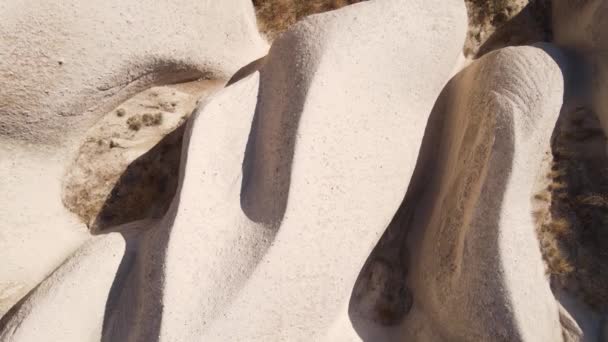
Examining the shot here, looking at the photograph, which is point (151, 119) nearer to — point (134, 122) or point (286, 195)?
point (134, 122)

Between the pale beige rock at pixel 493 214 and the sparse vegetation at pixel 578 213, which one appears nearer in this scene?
the pale beige rock at pixel 493 214

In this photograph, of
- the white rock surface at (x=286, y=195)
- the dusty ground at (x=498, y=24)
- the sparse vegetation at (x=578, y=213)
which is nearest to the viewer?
the white rock surface at (x=286, y=195)

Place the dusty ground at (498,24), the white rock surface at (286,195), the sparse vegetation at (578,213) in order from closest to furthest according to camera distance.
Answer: the white rock surface at (286,195)
the sparse vegetation at (578,213)
the dusty ground at (498,24)

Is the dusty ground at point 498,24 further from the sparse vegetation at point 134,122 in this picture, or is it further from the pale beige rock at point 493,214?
the sparse vegetation at point 134,122

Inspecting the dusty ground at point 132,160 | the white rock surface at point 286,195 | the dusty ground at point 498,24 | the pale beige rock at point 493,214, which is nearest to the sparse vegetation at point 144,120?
the dusty ground at point 132,160

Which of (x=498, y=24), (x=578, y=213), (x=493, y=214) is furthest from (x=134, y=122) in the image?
(x=578, y=213)

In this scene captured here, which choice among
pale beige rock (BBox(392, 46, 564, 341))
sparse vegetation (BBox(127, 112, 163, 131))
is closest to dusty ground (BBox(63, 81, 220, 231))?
sparse vegetation (BBox(127, 112, 163, 131))

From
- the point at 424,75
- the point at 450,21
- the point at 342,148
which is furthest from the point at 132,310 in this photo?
the point at 450,21

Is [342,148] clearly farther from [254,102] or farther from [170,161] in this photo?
[170,161]

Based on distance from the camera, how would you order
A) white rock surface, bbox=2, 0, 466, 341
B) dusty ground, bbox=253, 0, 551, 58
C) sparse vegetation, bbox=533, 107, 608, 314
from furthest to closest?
dusty ground, bbox=253, 0, 551, 58 < sparse vegetation, bbox=533, 107, 608, 314 < white rock surface, bbox=2, 0, 466, 341

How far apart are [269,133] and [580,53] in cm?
106

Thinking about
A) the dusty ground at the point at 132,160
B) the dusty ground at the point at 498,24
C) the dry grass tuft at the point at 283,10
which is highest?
the dry grass tuft at the point at 283,10

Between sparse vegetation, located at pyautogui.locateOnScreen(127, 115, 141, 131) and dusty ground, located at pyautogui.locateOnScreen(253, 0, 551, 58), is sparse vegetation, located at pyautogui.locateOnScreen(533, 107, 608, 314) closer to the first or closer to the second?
dusty ground, located at pyautogui.locateOnScreen(253, 0, 551, 58)

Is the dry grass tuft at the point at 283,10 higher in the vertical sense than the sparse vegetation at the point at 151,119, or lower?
higher
